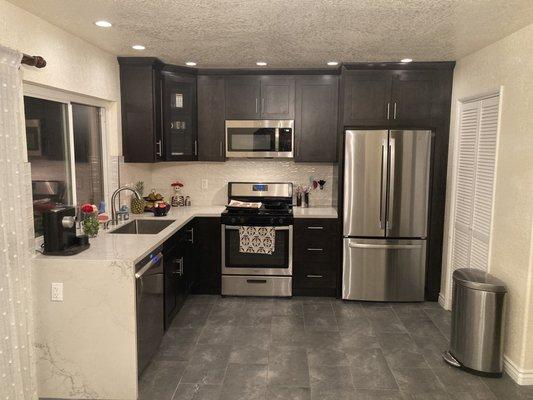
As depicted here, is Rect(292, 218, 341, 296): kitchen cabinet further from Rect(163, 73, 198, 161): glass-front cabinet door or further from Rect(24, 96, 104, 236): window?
Rect(24, 96, 104, 236): window

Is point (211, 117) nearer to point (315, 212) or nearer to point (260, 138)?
point (260, 138)

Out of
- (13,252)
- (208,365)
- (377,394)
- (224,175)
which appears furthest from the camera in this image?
(224,175)

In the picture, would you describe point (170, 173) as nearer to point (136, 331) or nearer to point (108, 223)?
point (108, 223)

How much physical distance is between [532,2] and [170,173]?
12.7 ft

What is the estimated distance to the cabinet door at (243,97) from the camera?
14.8ft

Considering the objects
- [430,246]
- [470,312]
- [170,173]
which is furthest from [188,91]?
[470,312]

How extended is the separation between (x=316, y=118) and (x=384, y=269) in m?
1.77

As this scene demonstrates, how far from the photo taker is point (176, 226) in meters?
3.71

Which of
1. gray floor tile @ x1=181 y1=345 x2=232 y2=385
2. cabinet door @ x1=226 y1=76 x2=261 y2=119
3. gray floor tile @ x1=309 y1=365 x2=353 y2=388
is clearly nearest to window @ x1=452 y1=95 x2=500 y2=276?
gray floor tile @ x1=309 y1=365 x2=353 y2=388

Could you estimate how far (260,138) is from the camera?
4570mm

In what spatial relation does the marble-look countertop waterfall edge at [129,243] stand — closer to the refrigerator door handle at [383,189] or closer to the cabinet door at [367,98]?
the refrigerator door handle at [383,189]

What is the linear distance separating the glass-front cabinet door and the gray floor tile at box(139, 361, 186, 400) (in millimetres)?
2222

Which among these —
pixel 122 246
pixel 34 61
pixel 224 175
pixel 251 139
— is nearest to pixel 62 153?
pixel 34 61

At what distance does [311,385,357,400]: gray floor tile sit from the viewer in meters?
2.69
